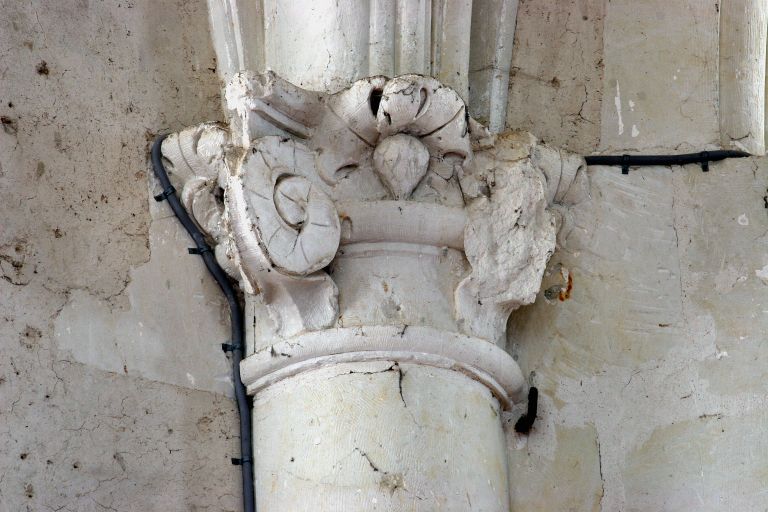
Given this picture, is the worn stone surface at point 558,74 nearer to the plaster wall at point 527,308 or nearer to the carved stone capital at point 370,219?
the plaster wall at point 527,308

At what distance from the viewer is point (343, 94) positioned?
2.85m

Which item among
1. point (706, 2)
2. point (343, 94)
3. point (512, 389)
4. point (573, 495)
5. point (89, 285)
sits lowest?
point (573, 495)

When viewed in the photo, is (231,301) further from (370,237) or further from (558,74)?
(558,74)

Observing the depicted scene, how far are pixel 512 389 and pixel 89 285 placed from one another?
766 mm

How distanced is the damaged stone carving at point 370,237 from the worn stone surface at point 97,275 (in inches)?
4.4

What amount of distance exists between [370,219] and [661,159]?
66 cm

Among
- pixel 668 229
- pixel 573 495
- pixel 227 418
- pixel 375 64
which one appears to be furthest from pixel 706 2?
pixel 227 418

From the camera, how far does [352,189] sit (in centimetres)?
286

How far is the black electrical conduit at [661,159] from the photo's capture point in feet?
10.4

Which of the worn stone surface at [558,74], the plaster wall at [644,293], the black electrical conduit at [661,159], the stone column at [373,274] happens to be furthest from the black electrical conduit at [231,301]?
the black electrical conduit at [661,159]

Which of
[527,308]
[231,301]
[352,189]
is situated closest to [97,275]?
[231,301]

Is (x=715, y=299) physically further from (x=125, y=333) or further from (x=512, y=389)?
(x=125, y=333)

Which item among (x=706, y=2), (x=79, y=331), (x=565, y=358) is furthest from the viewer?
(x=706, y=2)

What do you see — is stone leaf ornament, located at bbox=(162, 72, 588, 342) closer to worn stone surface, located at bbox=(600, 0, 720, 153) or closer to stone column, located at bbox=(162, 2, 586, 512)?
stone column, located at bbox=(162, 2, 586, 512)
